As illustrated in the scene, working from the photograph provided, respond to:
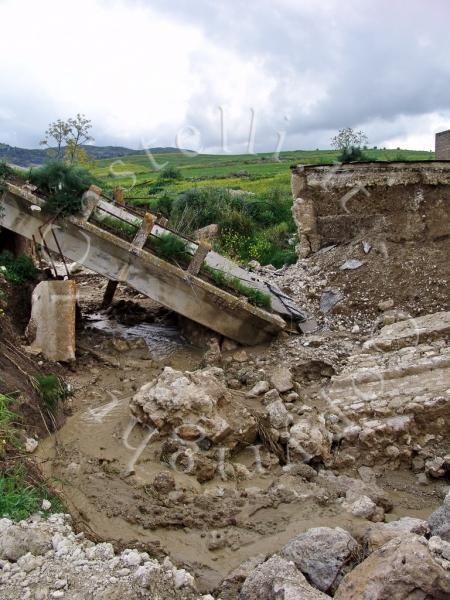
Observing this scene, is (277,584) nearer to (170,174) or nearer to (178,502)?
(178,502)

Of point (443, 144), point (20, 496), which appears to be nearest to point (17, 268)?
point (20, 496)

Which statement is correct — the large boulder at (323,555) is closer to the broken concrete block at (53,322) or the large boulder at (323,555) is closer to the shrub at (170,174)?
the broken concrete block at (53,322)

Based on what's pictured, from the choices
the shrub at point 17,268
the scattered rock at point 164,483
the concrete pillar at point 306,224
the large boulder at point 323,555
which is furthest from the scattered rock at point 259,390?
the concrete pillar at point 306,224

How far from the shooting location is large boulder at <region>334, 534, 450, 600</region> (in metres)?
4.31

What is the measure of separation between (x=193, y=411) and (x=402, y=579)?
4212 mm

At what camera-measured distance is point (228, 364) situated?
1133 cm

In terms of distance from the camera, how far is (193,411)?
8117 millimetres

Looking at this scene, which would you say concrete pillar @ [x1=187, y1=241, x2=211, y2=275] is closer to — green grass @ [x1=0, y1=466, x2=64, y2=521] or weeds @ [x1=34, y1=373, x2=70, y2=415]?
weeds @ [x1=34, y1=373, x2=70, y2=415]

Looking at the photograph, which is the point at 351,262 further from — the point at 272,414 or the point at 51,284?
the point at 51,284

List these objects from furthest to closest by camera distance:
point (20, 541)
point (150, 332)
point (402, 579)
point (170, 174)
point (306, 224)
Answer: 1. point (170, 174)
2. point (306, 224)
3. point (150, 332)
4. point (20, 541)
5. point (402, 579)

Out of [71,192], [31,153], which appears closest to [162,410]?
[71,192]

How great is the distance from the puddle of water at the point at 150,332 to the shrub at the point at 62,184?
3143 mm

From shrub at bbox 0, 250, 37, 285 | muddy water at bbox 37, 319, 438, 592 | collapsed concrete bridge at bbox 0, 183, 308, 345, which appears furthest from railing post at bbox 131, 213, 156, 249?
muddy water at bbox 37, 319, 438, 592

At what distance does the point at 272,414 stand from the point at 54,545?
429 cm
